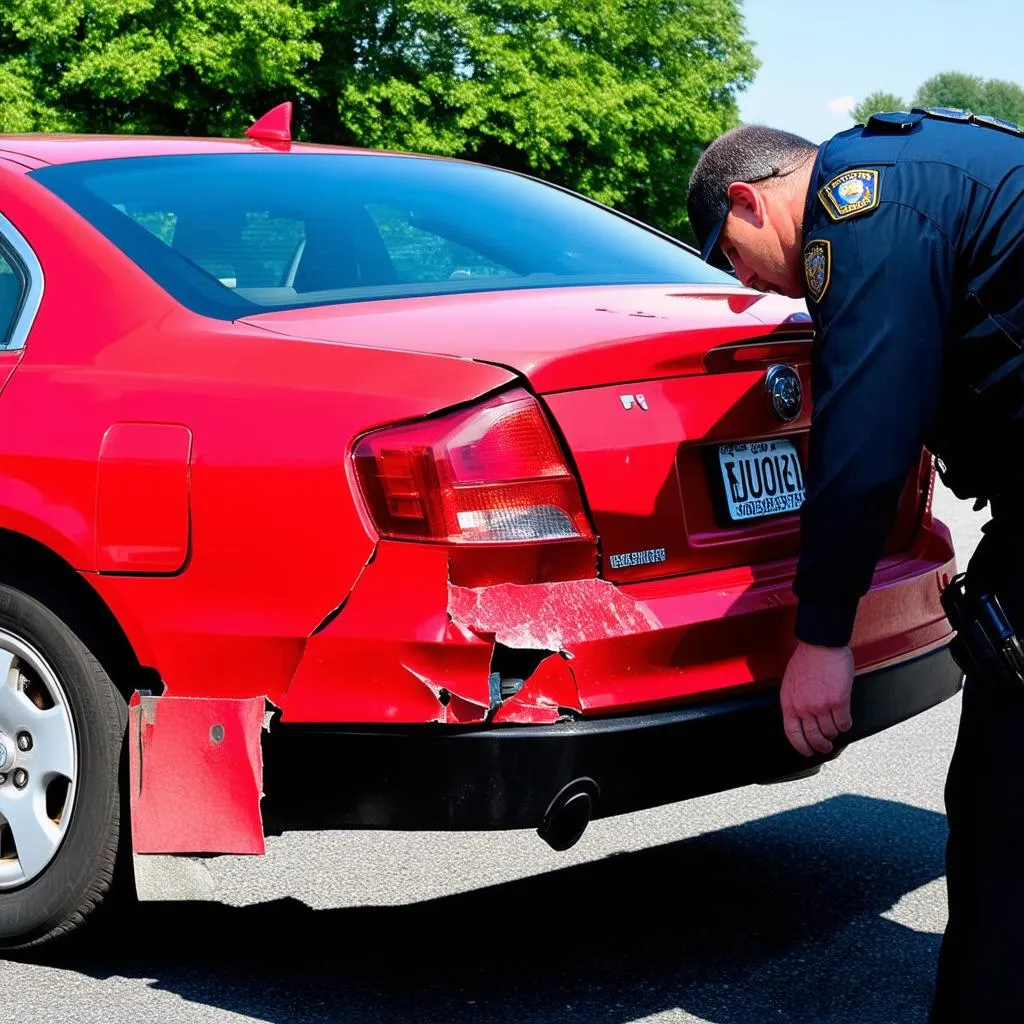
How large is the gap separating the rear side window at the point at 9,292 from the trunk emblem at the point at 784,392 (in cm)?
159

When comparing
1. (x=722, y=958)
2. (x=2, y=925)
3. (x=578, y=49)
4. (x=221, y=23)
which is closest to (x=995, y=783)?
(x=722, y=958)

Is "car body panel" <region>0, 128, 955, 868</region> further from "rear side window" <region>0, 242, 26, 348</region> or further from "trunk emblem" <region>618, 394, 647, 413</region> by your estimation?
"rear side window" <region>0, 242, 26, 348</region>

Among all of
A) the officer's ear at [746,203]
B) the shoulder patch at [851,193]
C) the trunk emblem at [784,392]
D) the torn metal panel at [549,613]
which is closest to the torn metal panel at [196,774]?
the torn metal panel at [549,613]

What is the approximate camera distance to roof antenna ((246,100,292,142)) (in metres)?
4.54

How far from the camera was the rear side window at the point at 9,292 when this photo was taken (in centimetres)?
368

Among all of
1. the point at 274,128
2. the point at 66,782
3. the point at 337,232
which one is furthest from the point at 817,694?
the point at 274,128

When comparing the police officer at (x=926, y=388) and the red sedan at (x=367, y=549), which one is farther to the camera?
the red sedan at (x=367, y=549)

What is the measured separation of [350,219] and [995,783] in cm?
210

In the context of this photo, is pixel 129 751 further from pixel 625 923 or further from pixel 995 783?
pixel 995 783

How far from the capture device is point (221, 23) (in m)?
36.6

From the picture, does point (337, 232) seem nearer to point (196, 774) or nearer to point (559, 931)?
point (196, 774)

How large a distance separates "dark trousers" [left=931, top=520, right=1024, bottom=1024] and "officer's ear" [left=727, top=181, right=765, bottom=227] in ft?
1.97

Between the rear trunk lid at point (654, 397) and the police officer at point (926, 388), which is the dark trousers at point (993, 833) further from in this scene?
the rear trunk lid at point (654, 397)

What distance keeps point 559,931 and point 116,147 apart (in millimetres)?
2073
